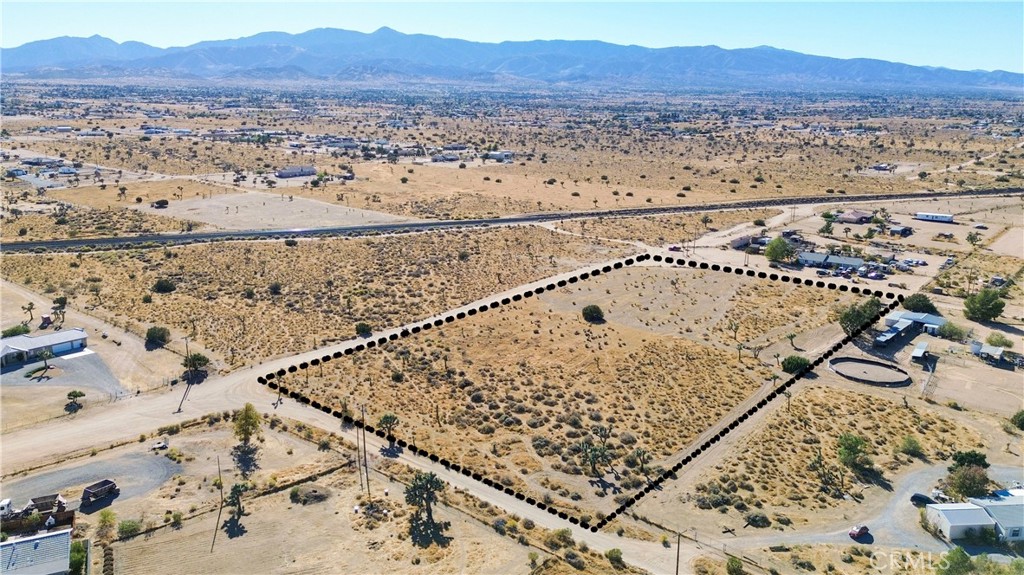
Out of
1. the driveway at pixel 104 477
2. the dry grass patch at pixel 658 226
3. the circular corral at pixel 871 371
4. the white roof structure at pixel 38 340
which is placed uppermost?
the dry grass patch at pixel 658 226

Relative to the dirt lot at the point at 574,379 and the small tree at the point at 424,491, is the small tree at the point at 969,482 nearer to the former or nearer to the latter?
the dirt lot at the point at 574,379

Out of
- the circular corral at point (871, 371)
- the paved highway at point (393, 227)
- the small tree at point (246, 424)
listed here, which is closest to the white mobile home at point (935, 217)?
the paved highway at point (393, 227)

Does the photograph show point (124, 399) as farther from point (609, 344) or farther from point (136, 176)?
point (136, 176)

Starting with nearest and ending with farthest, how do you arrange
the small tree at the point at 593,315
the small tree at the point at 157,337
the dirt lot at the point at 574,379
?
the dirt lot at the point at 574,379, the small tree at the point at 157,337, the small tree at the point at 593,315

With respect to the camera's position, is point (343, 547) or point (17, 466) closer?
point (343, 547)

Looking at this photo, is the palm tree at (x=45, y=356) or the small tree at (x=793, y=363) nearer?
the small tree at (x=793, y=363)

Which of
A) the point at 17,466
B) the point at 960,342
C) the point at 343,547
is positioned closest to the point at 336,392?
the point at 343,547

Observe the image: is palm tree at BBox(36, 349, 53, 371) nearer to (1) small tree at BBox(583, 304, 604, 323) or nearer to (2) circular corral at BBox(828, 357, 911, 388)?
(1) small tree at BBox(583, 304, 604, 323)
